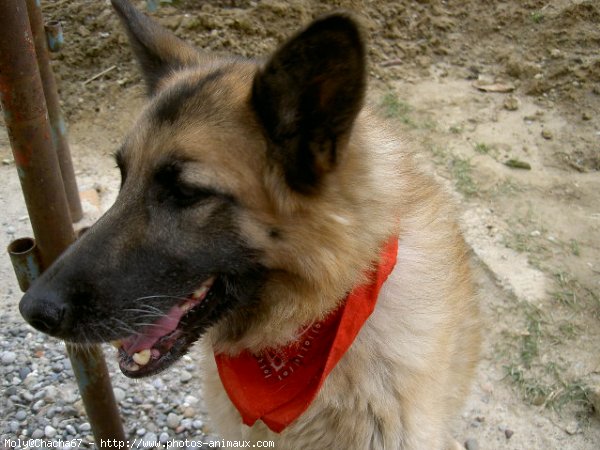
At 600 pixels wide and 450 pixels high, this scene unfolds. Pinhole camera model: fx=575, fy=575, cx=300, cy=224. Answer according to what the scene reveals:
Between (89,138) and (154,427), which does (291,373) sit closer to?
(154,427)

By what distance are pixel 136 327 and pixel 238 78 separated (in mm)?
987

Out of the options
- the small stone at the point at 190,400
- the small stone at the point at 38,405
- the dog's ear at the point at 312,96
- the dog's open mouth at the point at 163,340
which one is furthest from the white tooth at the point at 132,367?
the small stone at the point at 38,405

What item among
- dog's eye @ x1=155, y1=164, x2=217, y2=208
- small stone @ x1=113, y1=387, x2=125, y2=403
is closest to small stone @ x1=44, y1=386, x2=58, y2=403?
small stone @ x1=113, y1=387, x2=125, y2=403

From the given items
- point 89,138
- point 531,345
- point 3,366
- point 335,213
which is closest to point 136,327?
point 335,213

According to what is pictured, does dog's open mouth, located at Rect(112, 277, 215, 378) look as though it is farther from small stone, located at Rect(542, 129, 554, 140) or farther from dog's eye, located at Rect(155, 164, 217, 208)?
small stone, located at Rect(542, 129, 554, 140)

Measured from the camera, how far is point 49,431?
324 centimetres

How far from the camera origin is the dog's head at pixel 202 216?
1918 millimetres

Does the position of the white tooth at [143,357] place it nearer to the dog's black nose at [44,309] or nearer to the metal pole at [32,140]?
the dog's black nose at [44,309]

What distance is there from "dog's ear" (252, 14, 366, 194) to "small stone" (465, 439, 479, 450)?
2261 millimetres

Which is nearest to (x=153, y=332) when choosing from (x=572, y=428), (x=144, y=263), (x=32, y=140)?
(x=144, y=263)

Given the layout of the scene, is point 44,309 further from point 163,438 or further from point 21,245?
point 163,438

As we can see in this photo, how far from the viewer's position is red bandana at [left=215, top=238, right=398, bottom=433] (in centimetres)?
218

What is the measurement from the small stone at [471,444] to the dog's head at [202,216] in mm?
1983

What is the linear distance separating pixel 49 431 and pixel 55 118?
2.29 m
